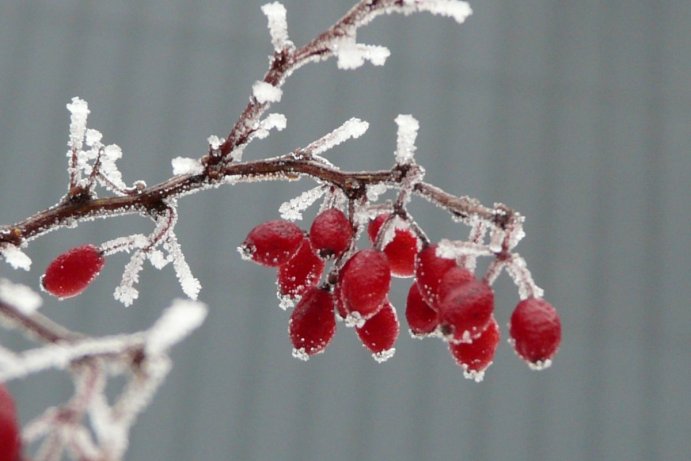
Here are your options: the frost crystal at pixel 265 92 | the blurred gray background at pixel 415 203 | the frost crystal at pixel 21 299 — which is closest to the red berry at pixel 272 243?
the frost crystal at pixel 265 92

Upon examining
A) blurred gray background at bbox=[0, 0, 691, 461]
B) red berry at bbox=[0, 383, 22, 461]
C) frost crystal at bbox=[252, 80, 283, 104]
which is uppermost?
blurred gray background at bbox=[0, 0, 691, 461]

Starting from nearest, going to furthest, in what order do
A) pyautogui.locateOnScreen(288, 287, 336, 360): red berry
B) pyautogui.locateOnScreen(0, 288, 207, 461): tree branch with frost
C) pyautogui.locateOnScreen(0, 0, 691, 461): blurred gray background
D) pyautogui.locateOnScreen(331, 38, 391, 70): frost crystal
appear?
pyautogui.locateOnScreen(0, 288, 207, 461): tree branch with frost < pyautogui.locateOnScreen(331, 38, 391, 70): frost crystal < pyautogui.locateOnScreen(288, 287, 336, 360): red berry < pyautogui.locateOnScreen(0, 0, 691, 461): blurred gray background

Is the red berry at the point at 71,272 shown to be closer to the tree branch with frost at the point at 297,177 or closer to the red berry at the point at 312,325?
the tree branch with frost at the point at 297,177

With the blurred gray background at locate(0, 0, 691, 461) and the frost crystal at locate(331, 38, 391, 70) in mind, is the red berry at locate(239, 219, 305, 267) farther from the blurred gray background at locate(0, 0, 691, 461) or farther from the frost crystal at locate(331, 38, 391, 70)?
the blurred gray background at locate(0, 0, 691, 461)

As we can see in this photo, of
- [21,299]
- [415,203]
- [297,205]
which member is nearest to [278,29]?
[297,205]

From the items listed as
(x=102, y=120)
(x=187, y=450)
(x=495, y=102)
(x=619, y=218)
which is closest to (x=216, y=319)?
(x=187, y=450)

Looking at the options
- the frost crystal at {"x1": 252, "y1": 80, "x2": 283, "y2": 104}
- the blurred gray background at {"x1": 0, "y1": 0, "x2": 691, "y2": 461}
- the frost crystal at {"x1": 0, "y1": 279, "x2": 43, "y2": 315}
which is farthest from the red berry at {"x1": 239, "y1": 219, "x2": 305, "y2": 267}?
the blurred gray background at {"x1": 0, "y1": 0, "x2": 691, "y2": 461}

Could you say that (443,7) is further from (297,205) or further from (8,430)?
(8,430)
